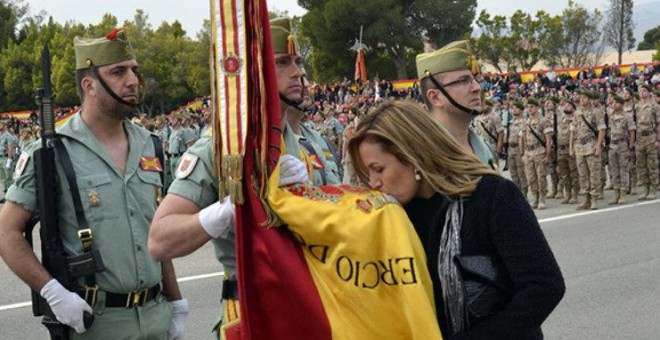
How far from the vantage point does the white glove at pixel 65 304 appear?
133 inches

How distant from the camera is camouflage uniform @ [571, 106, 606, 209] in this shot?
14711mm

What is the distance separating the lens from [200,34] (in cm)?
6681

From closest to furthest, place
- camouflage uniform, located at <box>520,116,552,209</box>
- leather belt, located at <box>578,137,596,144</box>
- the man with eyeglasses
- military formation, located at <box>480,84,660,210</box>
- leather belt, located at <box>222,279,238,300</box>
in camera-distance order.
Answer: leather belt, located at <box>222,279,238,300</box>
the man with eyeglasses
military formation, located at <box>480,84,660,210</box>
leather belt, located at <box>578,137,596,144</box>
camouflage uniform, located at <box>520,116,552,209</box>

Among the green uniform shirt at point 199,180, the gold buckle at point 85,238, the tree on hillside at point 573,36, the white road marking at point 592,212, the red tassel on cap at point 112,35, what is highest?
the tree on hillside at point 573,36

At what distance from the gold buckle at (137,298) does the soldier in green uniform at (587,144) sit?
39.1 feet

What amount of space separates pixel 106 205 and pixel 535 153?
13.5 meters

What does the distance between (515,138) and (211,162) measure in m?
14.8

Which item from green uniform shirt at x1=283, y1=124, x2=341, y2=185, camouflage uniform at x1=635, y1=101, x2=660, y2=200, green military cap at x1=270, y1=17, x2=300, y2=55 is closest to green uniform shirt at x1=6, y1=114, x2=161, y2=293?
green uniform shirt at x1=283, y1=124, x2=341, y2=185

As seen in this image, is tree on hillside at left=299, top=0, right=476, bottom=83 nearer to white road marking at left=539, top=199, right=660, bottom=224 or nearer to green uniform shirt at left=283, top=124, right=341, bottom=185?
white road marking at left=539, top=199, right=660, bottom=224

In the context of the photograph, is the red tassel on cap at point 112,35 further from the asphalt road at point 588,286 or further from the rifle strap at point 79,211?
the asphalt road at point 588,286

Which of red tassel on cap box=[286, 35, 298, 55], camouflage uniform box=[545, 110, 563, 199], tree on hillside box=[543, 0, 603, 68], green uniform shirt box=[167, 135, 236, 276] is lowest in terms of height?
camouflage uniform box=[545, 110, 563, 199]

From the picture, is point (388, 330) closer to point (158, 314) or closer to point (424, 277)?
point (424, 277)

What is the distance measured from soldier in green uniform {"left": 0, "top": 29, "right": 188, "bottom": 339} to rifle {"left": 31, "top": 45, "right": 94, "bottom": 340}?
0.14ft

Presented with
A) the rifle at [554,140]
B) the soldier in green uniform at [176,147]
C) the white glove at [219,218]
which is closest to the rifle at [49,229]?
the white glove at [219,218]
